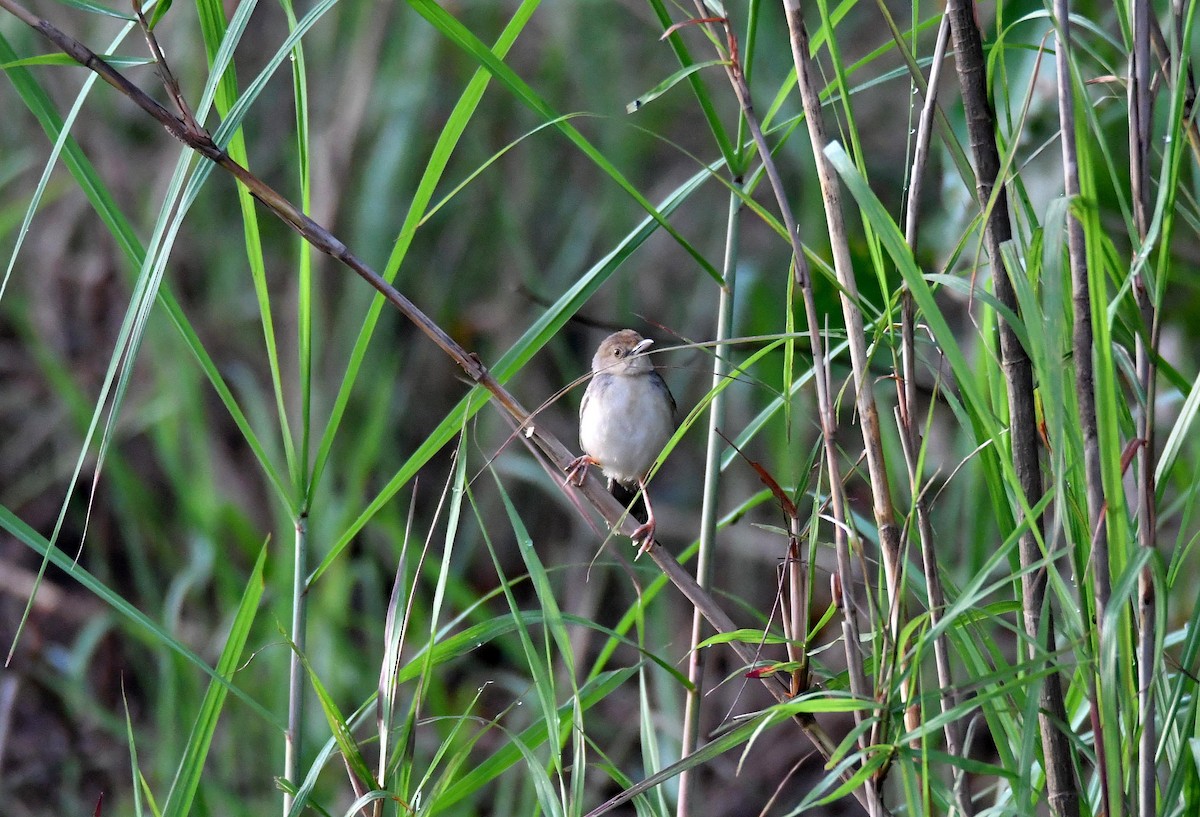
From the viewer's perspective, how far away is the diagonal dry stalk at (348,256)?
49.3 inches

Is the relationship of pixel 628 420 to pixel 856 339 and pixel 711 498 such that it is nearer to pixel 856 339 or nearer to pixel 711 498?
pixel 711 498

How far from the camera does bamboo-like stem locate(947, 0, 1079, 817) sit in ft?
4.50

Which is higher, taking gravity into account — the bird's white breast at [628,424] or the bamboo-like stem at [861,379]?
the bamboo-like stem at [861,379]

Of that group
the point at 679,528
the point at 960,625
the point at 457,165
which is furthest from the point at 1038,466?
the point at 457,165

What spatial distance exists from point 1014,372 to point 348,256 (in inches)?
30.6

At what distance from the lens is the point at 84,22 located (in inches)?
188

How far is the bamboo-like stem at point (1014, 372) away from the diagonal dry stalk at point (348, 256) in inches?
9.9

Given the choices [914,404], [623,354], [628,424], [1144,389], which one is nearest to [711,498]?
[914,404]

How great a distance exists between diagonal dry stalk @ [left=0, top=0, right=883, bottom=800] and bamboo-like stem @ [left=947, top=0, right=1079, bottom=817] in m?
0.25

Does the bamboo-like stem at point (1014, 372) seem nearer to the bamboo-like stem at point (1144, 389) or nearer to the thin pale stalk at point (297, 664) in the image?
the bamboo-like stem at point (1144, 389)

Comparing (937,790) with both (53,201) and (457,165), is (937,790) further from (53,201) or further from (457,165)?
(53,201)

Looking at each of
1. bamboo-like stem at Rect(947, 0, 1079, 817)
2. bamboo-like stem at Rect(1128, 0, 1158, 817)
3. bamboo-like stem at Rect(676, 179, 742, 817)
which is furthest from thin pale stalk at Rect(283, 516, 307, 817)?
bamboo-like stem at Rect(1128, 0, 1158, 817)

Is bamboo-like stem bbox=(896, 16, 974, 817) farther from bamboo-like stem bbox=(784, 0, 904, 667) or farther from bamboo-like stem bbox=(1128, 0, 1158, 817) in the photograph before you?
bamboo-like stem bbox=(1128, 0, 1158, 817)

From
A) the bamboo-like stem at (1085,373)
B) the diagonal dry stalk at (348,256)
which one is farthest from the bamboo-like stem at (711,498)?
the bamboo-like stem at (1085,373)
